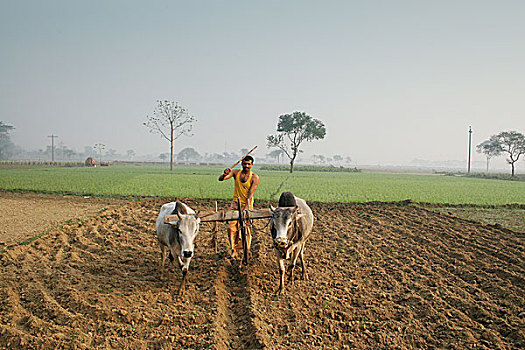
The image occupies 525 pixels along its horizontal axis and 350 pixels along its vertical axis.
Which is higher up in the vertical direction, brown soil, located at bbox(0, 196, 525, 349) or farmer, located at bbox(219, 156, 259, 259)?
farmer, located at bbox(219, 156, 259, 259)

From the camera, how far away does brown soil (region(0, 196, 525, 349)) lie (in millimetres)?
4777

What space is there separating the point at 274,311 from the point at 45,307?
12.5 feet

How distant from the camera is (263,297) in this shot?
6117 millimetres

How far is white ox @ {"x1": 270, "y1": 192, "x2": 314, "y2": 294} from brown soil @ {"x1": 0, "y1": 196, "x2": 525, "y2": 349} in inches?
23.5

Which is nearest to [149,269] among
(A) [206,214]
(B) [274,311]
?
(A) [206,214]

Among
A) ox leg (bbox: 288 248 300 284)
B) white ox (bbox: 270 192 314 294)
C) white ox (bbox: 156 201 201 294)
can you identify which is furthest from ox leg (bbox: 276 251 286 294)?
white ox (bbox: 156 201 201 294)

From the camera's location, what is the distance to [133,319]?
520cm

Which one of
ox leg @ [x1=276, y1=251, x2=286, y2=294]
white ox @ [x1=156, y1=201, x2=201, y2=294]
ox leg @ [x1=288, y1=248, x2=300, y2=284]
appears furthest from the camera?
ox leg @ [x1=288, y1=248, x2=300, y2=284]

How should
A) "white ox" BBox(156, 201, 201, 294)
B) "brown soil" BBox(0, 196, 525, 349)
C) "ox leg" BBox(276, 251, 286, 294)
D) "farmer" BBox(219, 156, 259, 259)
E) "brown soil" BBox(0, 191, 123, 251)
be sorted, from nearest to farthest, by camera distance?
"brown soil" BBox(0, 196, 525, 349), "white ox" BBox(156, 201, 201, 294), "ox leg" BBox(276, 251, 286, 294), "farmer" BBox(219, 156, 259, 259), "brown soil" BBox(0, 191, 123, 251)

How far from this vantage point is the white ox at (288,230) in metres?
5.79

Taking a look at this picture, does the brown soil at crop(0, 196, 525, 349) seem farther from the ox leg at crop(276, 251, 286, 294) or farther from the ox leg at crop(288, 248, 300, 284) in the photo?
the ox leg at crop(288, 248, 300, 284)

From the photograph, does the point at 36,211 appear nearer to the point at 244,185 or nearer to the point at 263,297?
the point at 244,185

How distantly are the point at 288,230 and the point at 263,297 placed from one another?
52.1 inches

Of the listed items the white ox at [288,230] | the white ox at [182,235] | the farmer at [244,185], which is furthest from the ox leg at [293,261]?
the white ox at [182,235]
